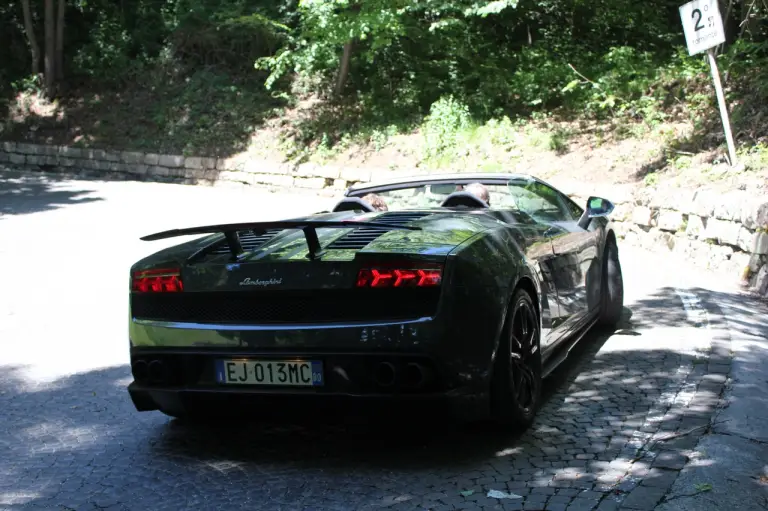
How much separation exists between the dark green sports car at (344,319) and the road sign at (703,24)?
900 cm

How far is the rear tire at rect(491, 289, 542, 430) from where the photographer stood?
420cm

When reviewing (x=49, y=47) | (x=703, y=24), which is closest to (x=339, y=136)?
(x=49, y=47)

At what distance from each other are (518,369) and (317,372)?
3.55ft

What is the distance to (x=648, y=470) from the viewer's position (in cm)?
392

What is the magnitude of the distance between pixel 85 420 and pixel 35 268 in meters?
6.45

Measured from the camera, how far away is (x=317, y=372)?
158 inches

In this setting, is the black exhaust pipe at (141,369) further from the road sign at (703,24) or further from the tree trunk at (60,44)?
the tree trunk at (60,44)

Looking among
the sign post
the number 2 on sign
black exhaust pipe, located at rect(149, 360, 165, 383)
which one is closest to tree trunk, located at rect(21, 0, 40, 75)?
the sign post

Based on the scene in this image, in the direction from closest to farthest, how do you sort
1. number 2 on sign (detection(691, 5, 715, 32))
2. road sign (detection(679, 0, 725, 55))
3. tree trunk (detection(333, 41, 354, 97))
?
road sign (detection(679, 0, 725, 55)), number 2 on sign (detection(691, 5, 715, 32)), tree trunk (detection(333, 41, 354, 97))

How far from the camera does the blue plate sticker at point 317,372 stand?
13.1 feet

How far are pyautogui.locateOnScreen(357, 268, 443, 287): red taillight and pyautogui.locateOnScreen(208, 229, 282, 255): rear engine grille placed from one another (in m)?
0.85

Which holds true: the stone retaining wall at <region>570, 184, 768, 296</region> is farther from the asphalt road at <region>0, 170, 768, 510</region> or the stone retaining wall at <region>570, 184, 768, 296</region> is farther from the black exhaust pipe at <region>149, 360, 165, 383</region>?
the black exhaust pipe at <region>149, 360, 165, 383</region>

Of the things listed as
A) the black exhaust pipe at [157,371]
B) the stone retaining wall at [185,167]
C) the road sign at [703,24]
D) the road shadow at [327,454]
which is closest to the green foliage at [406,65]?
the stone retaining wall at [185,167]

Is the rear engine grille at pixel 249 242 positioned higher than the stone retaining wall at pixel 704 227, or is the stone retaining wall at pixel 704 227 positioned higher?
the rear engine grille at pixel 249 242
